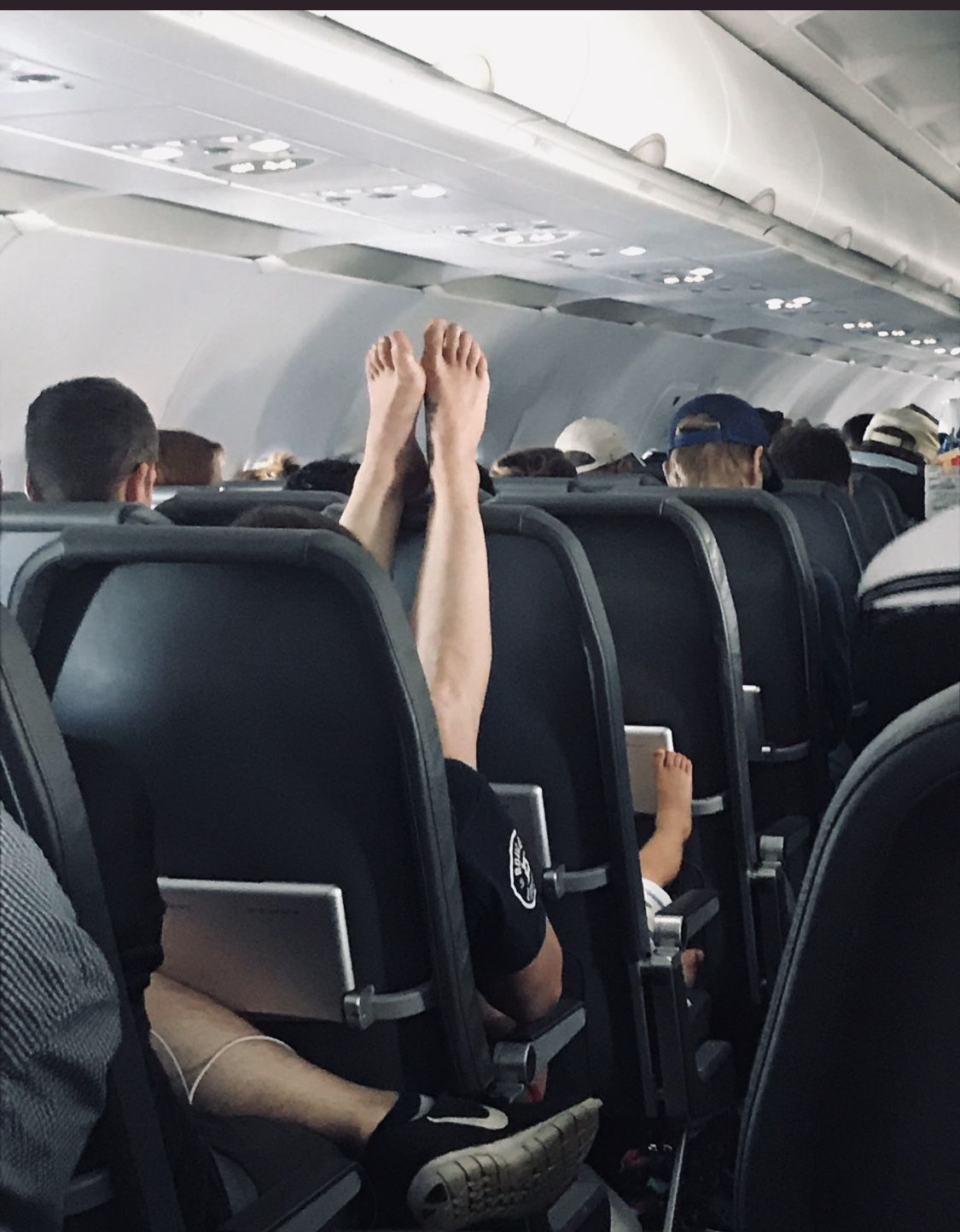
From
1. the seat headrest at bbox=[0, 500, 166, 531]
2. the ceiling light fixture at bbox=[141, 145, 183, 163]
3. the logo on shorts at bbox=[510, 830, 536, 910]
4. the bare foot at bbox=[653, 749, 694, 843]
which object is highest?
the ceiling light fixture at bbox=[141, 145, 183, 163]

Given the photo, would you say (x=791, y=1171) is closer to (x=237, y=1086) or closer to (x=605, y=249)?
(x=237, y=1086)

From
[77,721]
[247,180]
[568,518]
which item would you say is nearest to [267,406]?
[247,180]

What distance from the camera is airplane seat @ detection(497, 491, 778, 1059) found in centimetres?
302

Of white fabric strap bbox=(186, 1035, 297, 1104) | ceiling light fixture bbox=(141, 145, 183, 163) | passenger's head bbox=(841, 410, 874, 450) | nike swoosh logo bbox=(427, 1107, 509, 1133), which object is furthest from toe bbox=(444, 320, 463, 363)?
passenger's head bbox=(841, 410, 874, 450)

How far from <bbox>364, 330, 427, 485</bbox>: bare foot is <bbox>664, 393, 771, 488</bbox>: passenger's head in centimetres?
184

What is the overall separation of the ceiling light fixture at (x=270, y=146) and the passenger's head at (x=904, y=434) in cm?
324

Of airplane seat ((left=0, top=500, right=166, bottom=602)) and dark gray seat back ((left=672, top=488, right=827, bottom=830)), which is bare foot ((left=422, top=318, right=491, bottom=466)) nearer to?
airplane seat ((left=0, top=500, right=166, bottom=602))

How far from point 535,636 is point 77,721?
0.88 meters

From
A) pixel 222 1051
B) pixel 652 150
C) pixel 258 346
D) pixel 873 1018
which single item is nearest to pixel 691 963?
pixel 222 1051

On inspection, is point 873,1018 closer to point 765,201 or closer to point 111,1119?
point 111,1119

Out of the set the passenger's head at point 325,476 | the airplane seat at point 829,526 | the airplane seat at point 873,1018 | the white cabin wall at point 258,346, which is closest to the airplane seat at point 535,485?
the passenger's head at point 325,476

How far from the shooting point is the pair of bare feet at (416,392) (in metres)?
2.61

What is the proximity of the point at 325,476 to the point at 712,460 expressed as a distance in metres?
1.20

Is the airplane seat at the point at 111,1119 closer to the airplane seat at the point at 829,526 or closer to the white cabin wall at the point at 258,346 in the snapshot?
the airplane seat at the point at 829,526
